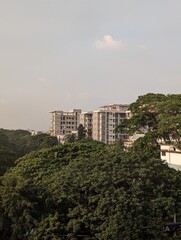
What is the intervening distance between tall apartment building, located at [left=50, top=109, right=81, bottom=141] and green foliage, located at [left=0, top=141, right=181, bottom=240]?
245 feet

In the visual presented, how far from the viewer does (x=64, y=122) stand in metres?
87.9

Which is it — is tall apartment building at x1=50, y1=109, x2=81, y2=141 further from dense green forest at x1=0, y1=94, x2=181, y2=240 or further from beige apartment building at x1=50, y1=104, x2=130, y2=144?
dense green forest at x1=0, y1=94, x2=181, y2=240

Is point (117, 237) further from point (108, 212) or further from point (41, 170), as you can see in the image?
point (41, 170)

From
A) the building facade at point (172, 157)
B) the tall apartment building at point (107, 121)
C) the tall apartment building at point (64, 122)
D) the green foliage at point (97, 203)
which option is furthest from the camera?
the tall apartment building at point (64, 122)

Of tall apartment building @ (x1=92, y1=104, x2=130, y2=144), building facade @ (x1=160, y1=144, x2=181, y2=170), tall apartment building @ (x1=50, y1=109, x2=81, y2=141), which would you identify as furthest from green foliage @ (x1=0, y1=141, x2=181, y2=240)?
tall apartment building @ (x1=50, y1=109, x2=81, y2=141)

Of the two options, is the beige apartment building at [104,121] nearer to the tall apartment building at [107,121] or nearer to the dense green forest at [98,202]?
Answer: the tall apartment building at [107,121]

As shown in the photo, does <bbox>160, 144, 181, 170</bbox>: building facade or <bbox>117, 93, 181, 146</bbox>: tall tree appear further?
<bbox>117, 93, 181, 146</bbox>: tall tree

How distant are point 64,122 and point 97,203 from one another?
77148 millimetres

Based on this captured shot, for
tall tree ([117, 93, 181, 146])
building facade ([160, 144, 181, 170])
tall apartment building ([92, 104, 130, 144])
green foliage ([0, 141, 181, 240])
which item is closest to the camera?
green foliage ([0, 141, 181, 240])

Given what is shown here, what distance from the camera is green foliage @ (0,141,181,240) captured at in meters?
10.4

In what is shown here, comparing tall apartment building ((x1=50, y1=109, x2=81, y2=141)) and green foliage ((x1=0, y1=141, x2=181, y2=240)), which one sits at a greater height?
tall apartment building ((x1=50, y1=109, x2=81, y2=141))

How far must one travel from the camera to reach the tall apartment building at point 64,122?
8701cm

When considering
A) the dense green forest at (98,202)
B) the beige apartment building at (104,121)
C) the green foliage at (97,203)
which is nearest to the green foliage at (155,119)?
the dense green forest at (98,202)

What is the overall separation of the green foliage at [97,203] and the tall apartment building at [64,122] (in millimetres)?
74581
